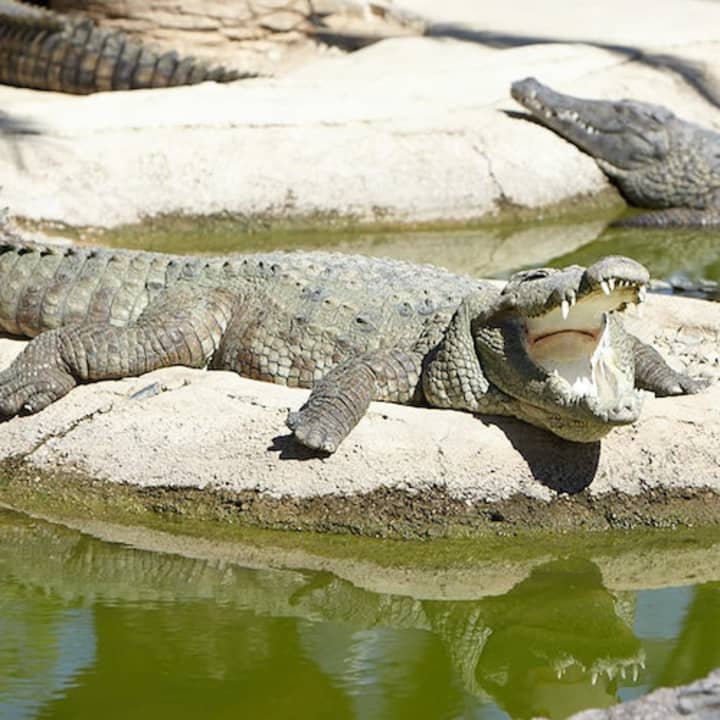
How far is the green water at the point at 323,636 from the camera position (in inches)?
177

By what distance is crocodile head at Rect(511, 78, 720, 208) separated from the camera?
1127cm

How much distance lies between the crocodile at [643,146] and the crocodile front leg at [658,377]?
193 inches

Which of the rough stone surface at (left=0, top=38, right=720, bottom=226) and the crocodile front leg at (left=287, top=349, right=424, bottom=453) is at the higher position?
the crocodile front leg at (left=287, top=349, right=424, bottom=453)

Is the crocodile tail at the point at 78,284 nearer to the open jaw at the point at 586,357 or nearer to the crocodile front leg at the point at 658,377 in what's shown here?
the open jaw at the point at 586,357

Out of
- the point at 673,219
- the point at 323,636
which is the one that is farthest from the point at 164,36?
the point at 323,636

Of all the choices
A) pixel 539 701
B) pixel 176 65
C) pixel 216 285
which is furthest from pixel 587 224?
pixel 539 701

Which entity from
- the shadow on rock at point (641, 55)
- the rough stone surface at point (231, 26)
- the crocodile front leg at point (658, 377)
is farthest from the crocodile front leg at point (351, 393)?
the rough stone surface at point (231, 26)

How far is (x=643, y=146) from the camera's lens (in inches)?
454

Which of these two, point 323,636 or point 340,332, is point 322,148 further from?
point 323,636

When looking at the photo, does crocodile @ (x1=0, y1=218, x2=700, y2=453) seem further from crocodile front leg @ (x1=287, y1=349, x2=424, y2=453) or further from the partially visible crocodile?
the partially visible crocodile

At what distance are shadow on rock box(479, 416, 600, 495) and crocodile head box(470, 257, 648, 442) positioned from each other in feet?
0.19

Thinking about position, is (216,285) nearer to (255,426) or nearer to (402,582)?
(255,426)

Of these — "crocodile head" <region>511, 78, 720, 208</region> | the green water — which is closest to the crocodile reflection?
the green water

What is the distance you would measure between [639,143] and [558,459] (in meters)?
6.26
